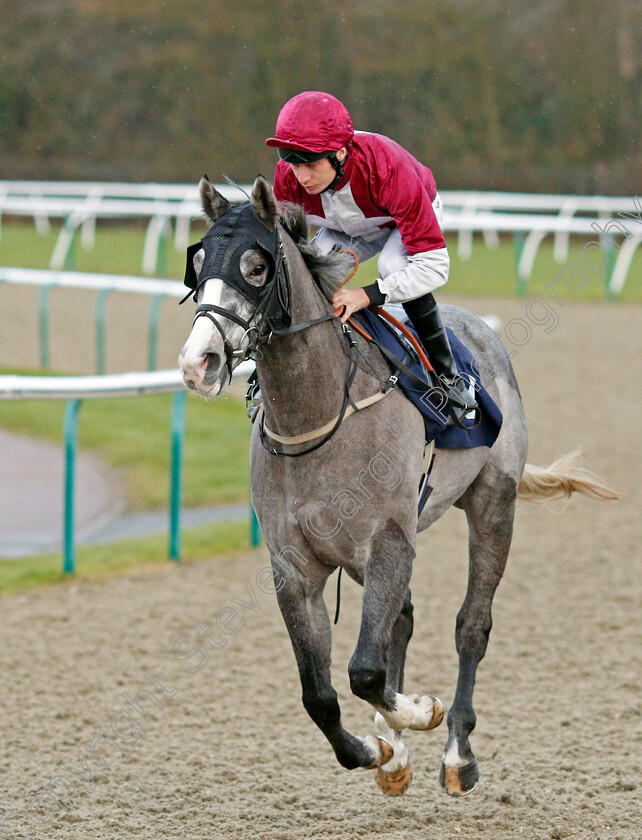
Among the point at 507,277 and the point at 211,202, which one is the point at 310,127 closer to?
the point at 211,202

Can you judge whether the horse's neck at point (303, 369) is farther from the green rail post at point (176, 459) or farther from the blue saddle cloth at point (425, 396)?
the green rail post at point (176, 459)

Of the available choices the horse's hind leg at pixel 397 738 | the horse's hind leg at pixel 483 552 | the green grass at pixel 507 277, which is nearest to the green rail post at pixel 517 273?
the green grass at pixel 507 277

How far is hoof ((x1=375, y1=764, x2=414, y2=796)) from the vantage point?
353cm

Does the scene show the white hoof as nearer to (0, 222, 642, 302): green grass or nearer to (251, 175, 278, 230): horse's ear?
(251, 175, 278, 230): horse's ear

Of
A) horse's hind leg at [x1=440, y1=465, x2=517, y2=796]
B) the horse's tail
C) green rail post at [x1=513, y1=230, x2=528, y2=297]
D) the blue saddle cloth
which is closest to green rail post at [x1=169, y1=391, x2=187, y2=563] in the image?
the horse's tail

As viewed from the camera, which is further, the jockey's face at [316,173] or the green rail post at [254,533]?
the green rail post at [254,533]

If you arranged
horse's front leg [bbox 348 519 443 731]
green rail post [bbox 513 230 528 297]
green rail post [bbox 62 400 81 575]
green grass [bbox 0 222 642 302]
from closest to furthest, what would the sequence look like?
horse's front leg [bbox 348 519 443 731] → green rail post [bbox 62 400 81 575] → green rail post [bbox 513 230 528 297] → green grass [bbox 0 222 642 302]

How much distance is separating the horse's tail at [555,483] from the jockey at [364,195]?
1153mm

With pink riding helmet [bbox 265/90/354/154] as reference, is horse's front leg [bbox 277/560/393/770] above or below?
below

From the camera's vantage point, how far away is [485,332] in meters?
3.97

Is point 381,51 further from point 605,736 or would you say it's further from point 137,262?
point 605,736

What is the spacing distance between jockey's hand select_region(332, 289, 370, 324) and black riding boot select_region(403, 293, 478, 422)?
32 centimetres

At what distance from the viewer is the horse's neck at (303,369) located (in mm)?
2867

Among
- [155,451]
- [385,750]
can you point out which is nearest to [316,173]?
[385,750]
